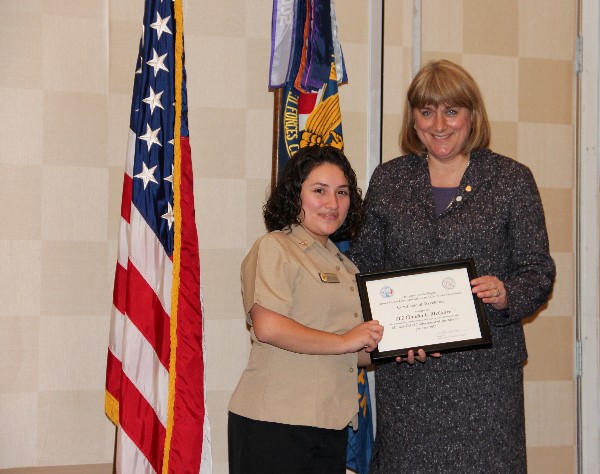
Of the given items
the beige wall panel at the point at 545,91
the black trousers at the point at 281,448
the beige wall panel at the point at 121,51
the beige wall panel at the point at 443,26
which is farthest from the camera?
the beige wall panel at the point at 545,91

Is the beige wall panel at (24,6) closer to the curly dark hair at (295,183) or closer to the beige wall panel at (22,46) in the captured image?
the beige wall panel at (22,46)

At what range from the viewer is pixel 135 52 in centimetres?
356

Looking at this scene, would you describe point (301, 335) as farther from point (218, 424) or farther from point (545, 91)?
point (545, 91)

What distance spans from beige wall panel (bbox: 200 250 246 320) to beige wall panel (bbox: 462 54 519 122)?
1.52 m

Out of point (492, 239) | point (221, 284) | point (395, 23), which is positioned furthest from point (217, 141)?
point (492, 239)

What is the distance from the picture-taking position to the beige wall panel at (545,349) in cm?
400

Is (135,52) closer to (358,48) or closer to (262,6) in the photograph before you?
(262,6)

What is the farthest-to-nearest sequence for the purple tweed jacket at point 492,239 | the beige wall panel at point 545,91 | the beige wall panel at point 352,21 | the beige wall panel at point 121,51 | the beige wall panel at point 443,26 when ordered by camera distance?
the beige wall panel at point 545,91 < the beige wall panel at point 443,26 < the beige wall panel at point 352,21 < the beige wall panel at point 121,51 < the purple tweed jacket at point 492,239

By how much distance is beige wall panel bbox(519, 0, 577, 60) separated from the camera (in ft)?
13.2

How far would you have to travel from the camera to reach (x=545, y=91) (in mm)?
4027

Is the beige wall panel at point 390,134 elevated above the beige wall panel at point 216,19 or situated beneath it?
situated beneath

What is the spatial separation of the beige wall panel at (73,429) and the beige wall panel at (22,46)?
4.76 feet

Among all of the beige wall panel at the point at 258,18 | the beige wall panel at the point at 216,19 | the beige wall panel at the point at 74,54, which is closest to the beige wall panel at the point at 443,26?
the beige wall panel at the point at 258,18

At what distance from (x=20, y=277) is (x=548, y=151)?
274 cm
